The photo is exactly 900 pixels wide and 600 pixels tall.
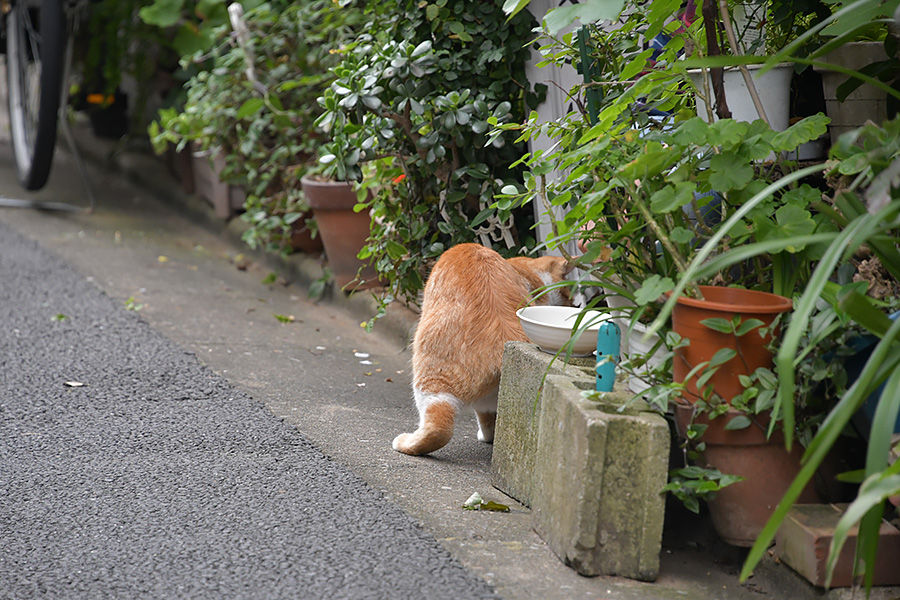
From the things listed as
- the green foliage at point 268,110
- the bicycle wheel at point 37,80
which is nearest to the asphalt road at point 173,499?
the green foliage at point 268,110

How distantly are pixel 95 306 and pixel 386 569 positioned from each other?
2.62 m

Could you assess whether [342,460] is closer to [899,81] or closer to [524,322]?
[524,322]

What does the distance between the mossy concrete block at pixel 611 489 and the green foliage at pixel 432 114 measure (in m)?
1.30

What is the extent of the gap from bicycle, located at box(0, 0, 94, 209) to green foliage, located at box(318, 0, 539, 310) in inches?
97.1

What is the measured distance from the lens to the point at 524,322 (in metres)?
2.30

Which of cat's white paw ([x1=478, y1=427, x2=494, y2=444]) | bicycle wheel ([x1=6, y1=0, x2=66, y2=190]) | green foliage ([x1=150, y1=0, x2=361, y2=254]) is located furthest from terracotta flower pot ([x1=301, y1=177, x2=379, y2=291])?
bicycle wheel ([x1=6, y1=0, x2=66, y2=190])

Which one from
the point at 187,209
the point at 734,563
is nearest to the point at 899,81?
the point at 734,563

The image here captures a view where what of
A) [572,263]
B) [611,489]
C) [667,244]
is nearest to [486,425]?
[572,263]

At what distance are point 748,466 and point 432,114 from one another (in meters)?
1.81

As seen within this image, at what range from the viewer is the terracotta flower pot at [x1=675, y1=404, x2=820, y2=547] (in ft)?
6.17

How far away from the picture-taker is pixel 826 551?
1756 mm

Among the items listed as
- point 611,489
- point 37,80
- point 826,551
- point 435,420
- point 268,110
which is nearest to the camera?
point 826,551

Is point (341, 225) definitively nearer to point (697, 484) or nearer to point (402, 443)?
point (402, 443)

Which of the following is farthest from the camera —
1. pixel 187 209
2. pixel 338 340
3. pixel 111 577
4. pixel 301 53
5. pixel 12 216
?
pixel 187 209
